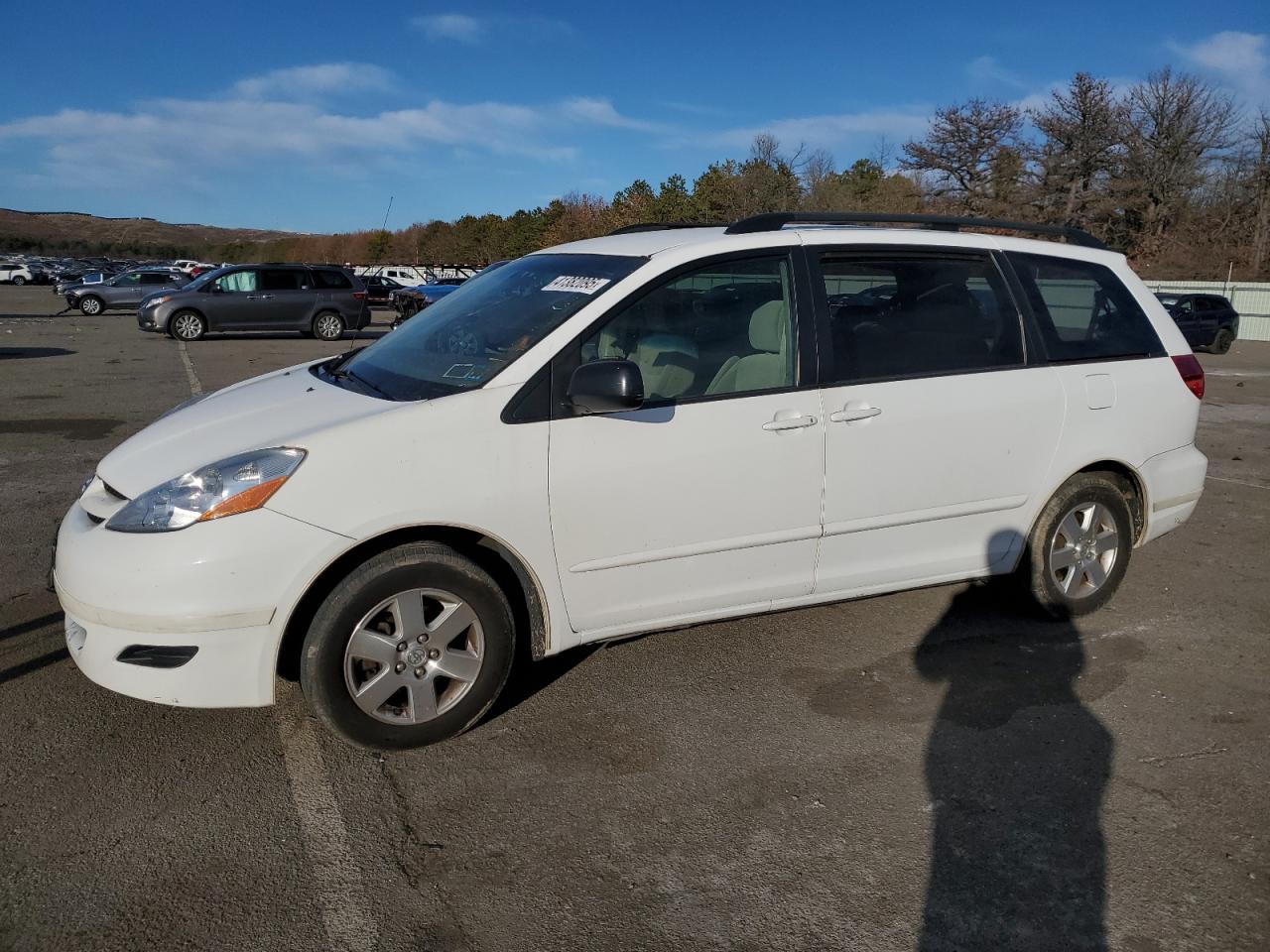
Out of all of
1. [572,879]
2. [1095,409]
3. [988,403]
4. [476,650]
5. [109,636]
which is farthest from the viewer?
[1095,409]

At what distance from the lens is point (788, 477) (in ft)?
12.5

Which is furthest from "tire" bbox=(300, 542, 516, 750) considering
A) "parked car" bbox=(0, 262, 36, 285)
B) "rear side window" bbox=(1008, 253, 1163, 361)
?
"parked car" bbox=(0, 262, 36, 285)

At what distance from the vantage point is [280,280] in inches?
883

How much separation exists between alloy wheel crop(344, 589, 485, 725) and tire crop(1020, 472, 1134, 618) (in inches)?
105

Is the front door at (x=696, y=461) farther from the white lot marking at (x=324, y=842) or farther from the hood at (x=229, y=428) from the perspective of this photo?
the white lot marking at (x=324, y=842)

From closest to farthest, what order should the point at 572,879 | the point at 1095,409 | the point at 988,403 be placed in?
1. the point at 572,879
2. the point at 988,403
3. the point at 1095,409

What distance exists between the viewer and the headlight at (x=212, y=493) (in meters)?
3.11

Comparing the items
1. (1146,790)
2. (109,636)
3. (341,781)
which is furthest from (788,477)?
(109,636)

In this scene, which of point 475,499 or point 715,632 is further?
point 715,632

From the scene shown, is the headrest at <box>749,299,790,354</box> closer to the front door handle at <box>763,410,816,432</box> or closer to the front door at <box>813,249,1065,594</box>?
the front door at <box>813,249,1065,594</box>

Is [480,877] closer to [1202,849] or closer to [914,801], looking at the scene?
[914,801]

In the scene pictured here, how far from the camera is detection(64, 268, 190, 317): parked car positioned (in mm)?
32688

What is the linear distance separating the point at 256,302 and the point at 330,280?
1728 mm

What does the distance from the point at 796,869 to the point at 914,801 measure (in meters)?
0.58
